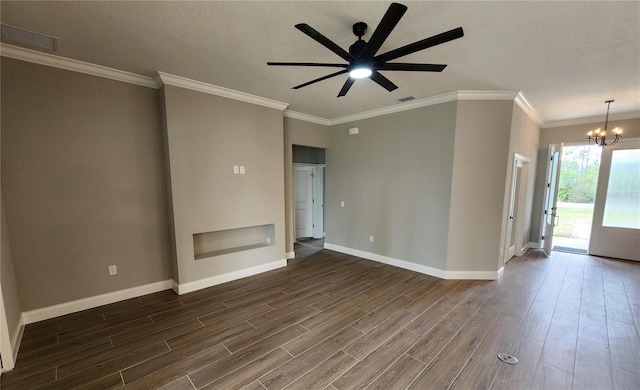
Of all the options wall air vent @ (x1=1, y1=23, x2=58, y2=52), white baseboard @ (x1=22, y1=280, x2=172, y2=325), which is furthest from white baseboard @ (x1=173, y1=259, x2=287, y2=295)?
wall air vent @ (x1=1, y1=23, x2=58, y2=52)

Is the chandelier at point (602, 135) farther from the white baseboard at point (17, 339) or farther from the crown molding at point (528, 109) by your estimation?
the white baseboard at point (17, 339)

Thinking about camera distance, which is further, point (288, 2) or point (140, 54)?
point (140, 54)

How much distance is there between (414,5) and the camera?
6.09ft

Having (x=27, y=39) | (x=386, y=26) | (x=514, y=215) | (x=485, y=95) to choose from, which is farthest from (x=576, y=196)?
(x=27, y=39)

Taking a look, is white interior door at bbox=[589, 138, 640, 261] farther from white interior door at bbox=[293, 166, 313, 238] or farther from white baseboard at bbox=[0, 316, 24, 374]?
white baseboard at bbox=[0, 316, 24, 374]

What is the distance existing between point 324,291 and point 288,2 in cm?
339

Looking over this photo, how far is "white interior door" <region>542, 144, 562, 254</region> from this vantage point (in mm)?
5203

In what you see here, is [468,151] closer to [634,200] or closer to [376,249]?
[376,249]

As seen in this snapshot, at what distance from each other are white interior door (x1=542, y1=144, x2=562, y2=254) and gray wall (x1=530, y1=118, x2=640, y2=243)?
0.71ft

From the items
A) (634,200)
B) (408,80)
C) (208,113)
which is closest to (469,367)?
(408,80)

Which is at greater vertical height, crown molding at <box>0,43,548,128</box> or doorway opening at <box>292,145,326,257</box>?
crown molding at <box>0,43,548,128</box>

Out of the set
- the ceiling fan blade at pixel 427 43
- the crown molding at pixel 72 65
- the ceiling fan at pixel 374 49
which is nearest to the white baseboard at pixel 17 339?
the crown molding at pixel 72 65

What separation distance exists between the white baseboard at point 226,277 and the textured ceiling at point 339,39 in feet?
9.45

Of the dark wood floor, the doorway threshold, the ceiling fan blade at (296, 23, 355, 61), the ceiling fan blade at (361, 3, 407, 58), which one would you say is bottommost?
the doorway threshold
